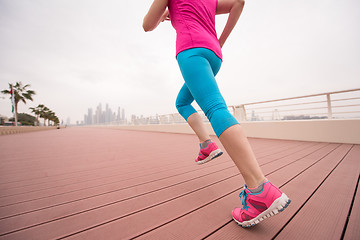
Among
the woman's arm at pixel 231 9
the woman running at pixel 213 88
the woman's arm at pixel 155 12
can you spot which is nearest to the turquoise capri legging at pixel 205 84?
the woman running at pixel 213 88

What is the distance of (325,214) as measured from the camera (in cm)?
61

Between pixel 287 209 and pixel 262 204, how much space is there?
1.04 feet

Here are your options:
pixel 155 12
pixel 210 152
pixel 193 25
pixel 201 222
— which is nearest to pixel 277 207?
pixel 201 222

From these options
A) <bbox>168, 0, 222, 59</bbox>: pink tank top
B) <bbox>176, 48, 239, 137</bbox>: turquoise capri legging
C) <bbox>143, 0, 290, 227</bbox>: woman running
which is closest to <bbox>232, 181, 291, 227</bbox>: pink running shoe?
<bbox>143, 0, 290, 227</bbox>: woman running

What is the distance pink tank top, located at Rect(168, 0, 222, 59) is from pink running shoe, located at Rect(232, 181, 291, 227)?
623mm

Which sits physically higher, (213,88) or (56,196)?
(213,88)

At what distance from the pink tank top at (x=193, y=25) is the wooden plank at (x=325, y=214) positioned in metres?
0.79

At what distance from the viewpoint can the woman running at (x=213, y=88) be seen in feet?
1.65

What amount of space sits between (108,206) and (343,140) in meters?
3.90

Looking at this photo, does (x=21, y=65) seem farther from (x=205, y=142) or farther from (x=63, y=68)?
(x=205, y=142)

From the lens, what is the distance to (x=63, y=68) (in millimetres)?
28234

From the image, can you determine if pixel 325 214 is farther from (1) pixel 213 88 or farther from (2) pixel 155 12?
(2) pixel 155 12

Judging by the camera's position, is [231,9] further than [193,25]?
Yes

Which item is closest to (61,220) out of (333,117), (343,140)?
(343,140)
